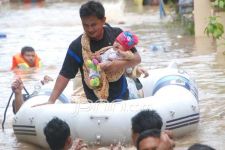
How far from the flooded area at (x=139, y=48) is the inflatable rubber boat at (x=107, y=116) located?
0.26 metres

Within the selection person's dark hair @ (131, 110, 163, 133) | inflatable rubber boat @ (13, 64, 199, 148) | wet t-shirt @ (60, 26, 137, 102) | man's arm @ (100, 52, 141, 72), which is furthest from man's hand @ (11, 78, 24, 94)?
person's dark hair @ (131, 110, 163, 133)

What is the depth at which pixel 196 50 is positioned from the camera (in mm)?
15078

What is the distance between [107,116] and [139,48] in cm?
862

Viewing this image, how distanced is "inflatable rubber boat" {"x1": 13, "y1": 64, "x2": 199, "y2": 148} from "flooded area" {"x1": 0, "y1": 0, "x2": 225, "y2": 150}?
0.86ft

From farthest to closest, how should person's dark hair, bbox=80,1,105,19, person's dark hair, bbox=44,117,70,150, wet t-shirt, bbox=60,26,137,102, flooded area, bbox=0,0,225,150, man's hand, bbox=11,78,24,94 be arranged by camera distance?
flooded area, bbox=0,0,225,150
man's hand, bbox=11,78,24,94
wet t-shirt, bbox=60,26,137,102
person's dark hair, bbox=80,1,105,19
person's dark hair, bbox=44,117,70,150

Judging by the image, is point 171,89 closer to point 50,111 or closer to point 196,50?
point 50,111

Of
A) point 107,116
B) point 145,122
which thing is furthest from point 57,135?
point 107,116

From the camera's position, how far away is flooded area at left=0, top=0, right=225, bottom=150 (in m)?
8.50

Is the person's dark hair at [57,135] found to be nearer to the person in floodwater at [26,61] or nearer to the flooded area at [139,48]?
the flooded area at [139,48]

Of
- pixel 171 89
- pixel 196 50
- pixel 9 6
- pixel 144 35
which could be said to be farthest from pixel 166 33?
pixel 9 6

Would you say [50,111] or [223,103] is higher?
[50,111]

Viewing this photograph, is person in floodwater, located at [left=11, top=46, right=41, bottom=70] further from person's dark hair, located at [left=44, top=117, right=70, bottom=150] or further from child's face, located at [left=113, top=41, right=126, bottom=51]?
person's dark hair, located at [left=44, top=117, right=70, bottom=150]

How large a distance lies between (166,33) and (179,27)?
1.28m

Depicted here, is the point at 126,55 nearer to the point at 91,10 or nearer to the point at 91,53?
the point at 91,53
